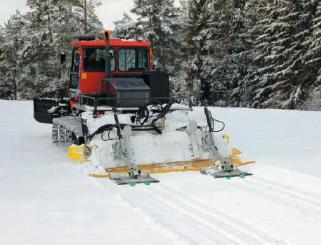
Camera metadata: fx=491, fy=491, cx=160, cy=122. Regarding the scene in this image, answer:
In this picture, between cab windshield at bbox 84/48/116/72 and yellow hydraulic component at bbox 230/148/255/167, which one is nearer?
yellow hydraulic component at bbox 230/148/255/167

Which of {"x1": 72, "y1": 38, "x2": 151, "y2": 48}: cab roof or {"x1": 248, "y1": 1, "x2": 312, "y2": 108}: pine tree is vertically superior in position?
{"x1": 248, "y1": 1, "x2": 312, "y2": 108}: pine tree

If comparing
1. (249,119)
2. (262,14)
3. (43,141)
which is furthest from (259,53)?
(43,141)

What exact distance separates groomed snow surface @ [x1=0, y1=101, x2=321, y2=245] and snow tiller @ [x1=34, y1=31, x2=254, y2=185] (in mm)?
429

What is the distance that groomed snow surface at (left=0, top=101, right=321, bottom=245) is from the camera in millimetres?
5566

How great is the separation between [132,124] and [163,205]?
3301 mm

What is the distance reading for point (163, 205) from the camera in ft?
22.3

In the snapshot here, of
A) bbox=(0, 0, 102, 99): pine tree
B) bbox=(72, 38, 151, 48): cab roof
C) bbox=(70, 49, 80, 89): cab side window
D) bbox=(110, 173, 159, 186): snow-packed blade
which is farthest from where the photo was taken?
bbox=(0, 0, 102, 99): pine tree

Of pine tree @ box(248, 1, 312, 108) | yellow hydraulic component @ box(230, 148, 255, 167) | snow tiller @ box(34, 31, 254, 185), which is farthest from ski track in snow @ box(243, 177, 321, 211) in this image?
pine tree @ box(248, 1, 312, 108)

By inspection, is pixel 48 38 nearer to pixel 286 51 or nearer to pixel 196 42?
pixel 196 42

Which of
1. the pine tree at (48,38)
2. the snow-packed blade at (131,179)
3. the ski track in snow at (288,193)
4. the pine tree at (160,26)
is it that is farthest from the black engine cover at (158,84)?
the pine tree at (160,26)

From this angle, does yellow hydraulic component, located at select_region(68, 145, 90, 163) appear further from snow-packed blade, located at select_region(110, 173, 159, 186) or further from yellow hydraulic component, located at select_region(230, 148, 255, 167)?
yellow hydraulic component, located at select_region(230, 148, 255, 167)

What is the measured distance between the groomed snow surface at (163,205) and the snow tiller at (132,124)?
429 mm

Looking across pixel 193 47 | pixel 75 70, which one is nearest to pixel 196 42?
pixel 193 47

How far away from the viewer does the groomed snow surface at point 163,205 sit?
557 centimetres
